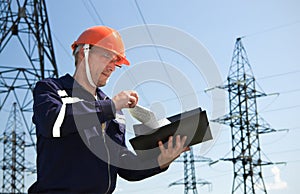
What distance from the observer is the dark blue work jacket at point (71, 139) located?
1851mm

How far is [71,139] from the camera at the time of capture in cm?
195

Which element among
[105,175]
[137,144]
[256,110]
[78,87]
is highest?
[256,110]

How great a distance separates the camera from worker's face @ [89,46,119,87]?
2107mm

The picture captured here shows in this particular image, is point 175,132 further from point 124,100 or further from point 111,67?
point 111,67

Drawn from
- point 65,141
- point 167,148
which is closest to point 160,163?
point 167,148

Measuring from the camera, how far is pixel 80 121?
1861 mm

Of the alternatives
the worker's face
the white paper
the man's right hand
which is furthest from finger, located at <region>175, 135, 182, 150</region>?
the worker's face

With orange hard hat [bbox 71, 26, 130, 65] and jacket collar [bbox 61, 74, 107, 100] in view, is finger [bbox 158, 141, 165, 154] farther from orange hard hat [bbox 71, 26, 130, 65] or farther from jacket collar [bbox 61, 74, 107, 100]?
orange hard hat [bbox 71, 26, 130, 65]

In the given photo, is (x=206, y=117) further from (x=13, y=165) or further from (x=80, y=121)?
(x=13, y=165)

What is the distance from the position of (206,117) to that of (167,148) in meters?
0.25

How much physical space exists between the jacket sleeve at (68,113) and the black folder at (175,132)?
11.6 inches

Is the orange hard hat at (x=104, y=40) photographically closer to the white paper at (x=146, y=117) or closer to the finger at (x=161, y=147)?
the white paper at (x=146, y=117)

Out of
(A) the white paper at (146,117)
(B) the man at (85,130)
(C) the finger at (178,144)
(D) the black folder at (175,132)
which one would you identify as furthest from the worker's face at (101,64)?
(C) the finger at (178,144)

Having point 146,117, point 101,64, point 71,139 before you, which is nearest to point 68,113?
point 71,139
